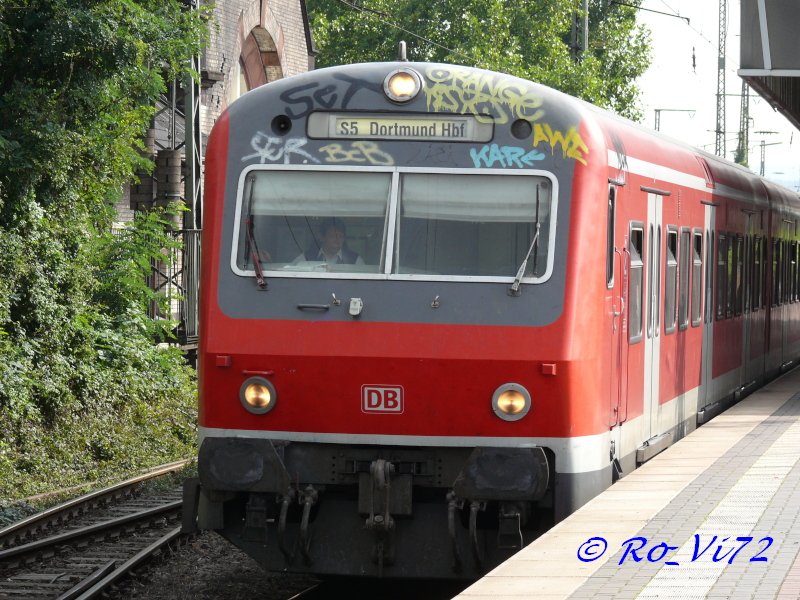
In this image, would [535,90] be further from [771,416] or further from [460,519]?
[771,416]

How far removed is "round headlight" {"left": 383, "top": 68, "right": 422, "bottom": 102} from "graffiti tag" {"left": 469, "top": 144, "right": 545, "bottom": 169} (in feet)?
1.81

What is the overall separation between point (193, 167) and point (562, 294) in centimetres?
1478

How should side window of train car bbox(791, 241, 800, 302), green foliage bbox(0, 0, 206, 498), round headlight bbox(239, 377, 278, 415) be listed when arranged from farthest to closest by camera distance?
A: side window of train car bbox(791, 241, 800, 302)
green foliage bbox(0, 0, 206, 498)
round headlight bbox(239, 377, 278, 415)

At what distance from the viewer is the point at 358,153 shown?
842cm

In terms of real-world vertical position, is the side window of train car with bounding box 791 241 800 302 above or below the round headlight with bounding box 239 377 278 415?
above

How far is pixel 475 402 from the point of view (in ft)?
26.9

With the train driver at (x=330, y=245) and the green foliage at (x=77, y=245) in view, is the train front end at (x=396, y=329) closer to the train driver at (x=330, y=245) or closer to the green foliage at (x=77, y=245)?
the train driver at (x=330, y=245)

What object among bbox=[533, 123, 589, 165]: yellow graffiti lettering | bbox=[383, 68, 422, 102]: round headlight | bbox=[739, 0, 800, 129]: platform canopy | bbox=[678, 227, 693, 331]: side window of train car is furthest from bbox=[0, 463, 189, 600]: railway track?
bbox=[739, 0, 800, 129]: platform canopy

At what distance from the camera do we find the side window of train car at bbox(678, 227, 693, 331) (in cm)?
1202

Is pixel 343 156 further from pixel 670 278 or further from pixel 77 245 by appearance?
pixel 77 245

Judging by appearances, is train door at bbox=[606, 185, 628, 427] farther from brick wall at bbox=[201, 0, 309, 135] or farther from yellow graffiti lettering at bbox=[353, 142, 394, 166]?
brick wall at bbox=[201, 0, 309, 135]

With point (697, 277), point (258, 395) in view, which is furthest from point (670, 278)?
point (258, 395)

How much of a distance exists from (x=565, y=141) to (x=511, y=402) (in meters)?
1.50

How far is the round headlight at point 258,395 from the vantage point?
8352 millimetres
